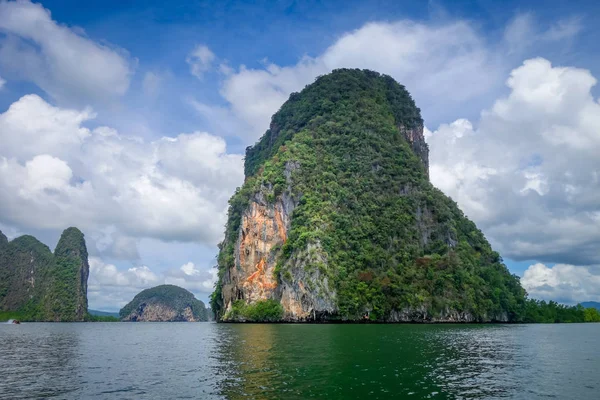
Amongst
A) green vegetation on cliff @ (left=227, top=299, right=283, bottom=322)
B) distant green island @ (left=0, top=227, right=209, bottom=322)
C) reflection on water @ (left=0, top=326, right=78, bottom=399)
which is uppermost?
distant green island @ (left=0, top=227, right=209, bottom=322)

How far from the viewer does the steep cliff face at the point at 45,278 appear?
172 metres

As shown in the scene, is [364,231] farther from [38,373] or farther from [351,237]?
[38,373]

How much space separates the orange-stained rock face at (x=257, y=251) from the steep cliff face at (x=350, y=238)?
231 millimetres

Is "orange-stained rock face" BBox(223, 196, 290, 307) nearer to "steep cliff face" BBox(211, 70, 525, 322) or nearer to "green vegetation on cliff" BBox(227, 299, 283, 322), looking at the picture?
"steep cliff face" BBox(211, 70, 525, 322)

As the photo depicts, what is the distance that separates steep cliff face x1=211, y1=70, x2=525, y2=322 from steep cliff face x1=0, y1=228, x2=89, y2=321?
302ft

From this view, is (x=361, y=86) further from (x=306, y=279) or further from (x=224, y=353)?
(x=224, y=353)

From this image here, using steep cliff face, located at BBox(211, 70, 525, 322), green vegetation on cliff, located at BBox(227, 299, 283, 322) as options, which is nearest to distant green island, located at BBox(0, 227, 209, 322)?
steep cliff face, located at BBox(211, 70, 525, 322)

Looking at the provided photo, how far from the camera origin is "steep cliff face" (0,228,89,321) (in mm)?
172250

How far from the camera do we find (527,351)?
110 feet

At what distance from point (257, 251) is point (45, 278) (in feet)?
440

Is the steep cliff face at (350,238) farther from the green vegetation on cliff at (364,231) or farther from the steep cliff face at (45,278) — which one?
the steep cliff face at (45,278)

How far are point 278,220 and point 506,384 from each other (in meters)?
79.3

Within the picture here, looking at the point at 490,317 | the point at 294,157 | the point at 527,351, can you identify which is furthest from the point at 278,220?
the point at 527,351

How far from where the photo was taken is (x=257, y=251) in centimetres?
9550
